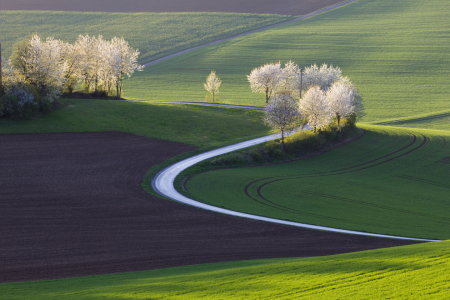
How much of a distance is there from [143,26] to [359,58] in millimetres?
72777

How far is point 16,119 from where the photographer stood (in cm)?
4584

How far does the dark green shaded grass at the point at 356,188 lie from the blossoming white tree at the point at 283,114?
4886 millimetres

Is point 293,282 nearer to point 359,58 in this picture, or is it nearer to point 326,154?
point 326,154

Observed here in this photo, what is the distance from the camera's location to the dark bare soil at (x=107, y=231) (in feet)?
61.9

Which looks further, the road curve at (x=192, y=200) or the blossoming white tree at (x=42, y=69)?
the blossoming white tree at (x=42, y=69)

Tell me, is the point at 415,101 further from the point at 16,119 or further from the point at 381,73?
the point at 16,119

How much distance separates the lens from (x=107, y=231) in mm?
22812

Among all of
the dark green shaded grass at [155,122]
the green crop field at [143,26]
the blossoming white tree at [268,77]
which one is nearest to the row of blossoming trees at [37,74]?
the dark green shaded grass at [155,122]

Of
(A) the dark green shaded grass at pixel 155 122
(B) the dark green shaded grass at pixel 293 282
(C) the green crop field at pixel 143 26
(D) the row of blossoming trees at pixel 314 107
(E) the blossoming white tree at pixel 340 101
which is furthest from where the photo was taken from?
(C) the green crop field at pixel 143 26

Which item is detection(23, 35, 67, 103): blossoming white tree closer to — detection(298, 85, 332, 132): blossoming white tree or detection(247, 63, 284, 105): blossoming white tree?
detection(298, 85, 332, 132): blossoming white tree

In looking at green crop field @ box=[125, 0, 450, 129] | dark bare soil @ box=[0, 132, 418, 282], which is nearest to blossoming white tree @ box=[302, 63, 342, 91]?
green crop field @ box=[125, 0, 450, 129]

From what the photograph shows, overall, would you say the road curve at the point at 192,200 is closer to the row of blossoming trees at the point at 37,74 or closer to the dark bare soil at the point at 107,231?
the dark bare soil at the point at 107,231

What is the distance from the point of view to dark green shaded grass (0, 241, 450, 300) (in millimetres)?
12164

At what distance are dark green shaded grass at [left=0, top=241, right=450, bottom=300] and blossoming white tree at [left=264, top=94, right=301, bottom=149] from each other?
3098 cm
